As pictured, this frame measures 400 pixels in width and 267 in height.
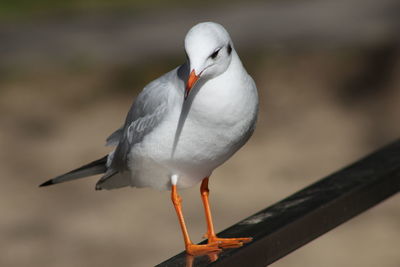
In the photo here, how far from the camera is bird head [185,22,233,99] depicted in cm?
168

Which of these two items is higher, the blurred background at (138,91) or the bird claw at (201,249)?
the bird claw at (201,249)

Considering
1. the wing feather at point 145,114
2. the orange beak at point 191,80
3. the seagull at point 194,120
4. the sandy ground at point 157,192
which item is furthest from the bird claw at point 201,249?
the sandy ground at point 157,192

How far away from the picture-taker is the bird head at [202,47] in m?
1.68

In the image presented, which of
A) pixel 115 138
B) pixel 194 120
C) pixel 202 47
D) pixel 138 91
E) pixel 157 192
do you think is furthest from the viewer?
pixel 138 91

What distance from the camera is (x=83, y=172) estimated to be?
7.16 feet

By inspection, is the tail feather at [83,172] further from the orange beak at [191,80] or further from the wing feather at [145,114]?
the orange beak at [191,80]

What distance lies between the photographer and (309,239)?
198 cm

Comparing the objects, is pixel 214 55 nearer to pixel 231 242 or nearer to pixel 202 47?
pixel 202 47

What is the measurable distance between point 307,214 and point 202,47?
51 cm

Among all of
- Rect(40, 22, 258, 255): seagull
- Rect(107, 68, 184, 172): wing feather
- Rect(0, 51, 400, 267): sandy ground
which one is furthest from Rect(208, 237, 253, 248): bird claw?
Rect(0, 51, 400, 267): sandy ground

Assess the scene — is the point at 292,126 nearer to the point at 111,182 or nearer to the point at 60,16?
the point at 60,16

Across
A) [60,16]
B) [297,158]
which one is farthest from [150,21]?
[297,158]

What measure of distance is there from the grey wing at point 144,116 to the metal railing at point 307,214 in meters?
0.30

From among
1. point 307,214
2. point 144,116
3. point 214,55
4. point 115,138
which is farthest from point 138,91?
point 214,55
